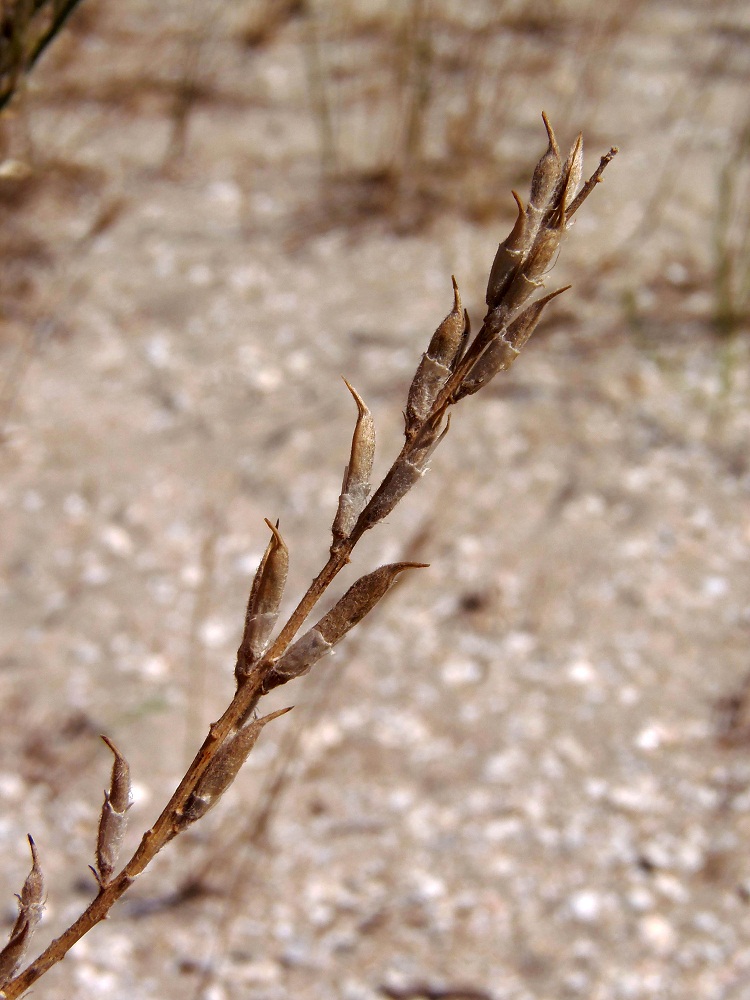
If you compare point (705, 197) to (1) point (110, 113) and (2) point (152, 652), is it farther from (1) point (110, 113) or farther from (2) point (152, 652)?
(2) point (152, 652)

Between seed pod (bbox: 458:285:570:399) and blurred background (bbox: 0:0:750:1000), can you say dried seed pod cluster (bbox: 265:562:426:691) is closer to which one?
seed pod (bbox: 458:285:570:399)

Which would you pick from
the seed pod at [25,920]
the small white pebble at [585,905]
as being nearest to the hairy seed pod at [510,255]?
the seed pod at [25,920]

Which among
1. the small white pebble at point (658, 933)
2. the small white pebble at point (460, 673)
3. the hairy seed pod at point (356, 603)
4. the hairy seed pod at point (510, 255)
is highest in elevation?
the hairy seed pod at point (510, 255)

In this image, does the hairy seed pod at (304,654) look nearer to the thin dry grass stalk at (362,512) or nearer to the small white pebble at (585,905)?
the thin dry grass stalk at (362,512)

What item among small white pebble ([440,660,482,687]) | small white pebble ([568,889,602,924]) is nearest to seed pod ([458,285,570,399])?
small white pebble ([568,889,602,924])

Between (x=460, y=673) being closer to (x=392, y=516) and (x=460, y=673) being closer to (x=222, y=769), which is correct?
(x=392, y=516)
